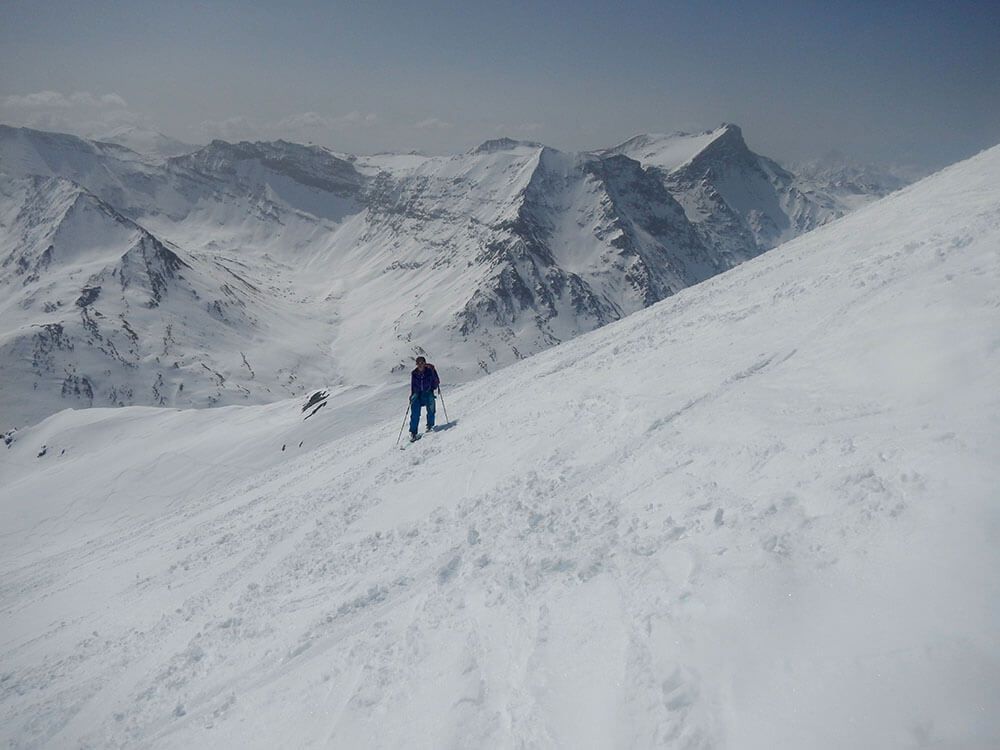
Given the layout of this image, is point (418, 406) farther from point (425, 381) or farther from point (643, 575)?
point (643, 575)

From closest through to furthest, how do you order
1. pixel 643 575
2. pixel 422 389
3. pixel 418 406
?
pixel 643 575, pixel 418 406, pixel 422 389

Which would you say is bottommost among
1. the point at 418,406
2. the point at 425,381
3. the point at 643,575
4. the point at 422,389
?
the point at 643,575

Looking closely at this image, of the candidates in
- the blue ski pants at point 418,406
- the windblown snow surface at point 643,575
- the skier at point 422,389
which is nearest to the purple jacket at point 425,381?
the skier at point 422,389

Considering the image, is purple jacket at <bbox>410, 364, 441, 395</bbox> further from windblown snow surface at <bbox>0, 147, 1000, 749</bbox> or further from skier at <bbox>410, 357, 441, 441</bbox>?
windblown snow surface at <bbox>0, 147, 1000, 749</bbox>

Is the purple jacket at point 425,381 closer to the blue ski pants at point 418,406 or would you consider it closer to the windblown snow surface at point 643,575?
the blue ski pants at point 418,406

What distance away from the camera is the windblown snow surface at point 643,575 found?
5.23 m

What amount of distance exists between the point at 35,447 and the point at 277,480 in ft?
153

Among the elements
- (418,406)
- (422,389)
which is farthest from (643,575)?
(422,389)

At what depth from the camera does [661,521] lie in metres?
8.12

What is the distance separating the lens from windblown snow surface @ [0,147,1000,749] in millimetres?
5230

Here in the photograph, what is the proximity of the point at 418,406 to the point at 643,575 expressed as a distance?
12.8 metres

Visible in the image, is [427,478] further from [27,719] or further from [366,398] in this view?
[366,398]

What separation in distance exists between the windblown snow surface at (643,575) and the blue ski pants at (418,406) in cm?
169

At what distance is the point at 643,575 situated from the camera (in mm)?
7227
